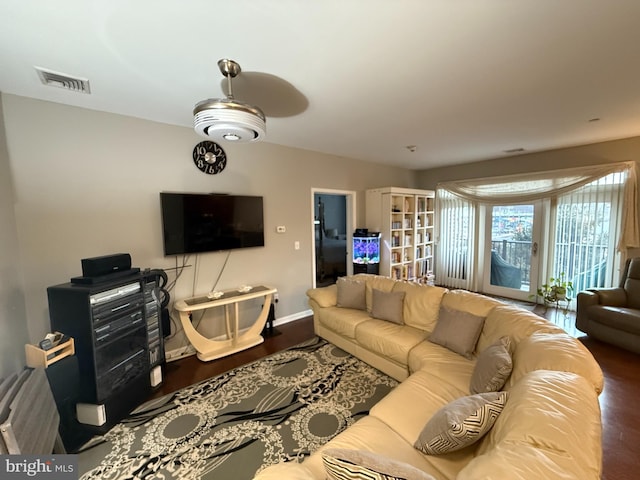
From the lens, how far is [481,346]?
2.13m

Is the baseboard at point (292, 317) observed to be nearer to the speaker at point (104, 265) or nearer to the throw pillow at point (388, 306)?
the throw pillow at point (388, 306)

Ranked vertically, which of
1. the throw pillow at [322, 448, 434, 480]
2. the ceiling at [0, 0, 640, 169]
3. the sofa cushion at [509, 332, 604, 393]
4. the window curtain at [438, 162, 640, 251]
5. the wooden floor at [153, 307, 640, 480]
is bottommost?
the wooden floor at [153, 307, 640, 480]

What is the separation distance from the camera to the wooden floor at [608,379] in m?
1.70

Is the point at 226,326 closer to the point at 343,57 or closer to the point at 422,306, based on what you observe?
the point at 422,306

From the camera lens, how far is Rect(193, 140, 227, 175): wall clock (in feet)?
9.98

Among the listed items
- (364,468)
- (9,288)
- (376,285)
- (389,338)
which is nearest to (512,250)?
(376,285)

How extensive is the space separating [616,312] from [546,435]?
130 inches

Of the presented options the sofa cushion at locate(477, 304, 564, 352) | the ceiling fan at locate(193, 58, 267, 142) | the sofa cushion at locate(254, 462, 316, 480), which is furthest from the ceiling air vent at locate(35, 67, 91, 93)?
the sofa cushion at locate(477, 304, 564, 352)

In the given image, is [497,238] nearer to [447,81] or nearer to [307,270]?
[307,270]

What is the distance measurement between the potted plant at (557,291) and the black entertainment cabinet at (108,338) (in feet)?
16.4

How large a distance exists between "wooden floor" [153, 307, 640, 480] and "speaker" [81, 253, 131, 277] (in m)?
1.20

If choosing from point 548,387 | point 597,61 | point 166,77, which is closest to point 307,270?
point 166,77

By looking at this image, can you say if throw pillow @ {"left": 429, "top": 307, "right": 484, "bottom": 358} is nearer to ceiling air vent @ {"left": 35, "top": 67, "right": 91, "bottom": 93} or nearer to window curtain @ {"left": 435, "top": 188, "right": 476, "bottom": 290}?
ceiling air vent @ {"left": 35, "top": 67, "right": 91, "bottom": 93}

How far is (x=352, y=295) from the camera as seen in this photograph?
3.19 meters
